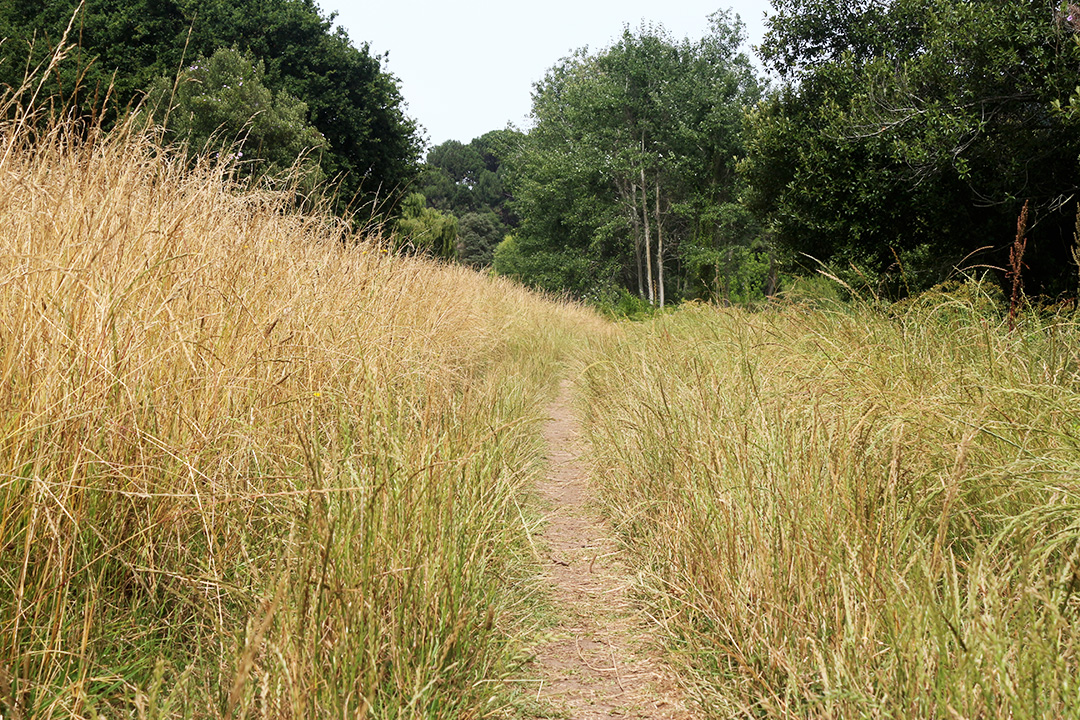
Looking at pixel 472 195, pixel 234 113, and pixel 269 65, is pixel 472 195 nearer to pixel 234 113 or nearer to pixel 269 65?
pixel 269 65

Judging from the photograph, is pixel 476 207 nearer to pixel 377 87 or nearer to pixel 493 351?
pixel 377 87

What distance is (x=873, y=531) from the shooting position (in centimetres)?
190

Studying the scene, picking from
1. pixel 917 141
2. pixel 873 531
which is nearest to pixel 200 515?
pixel 873 531

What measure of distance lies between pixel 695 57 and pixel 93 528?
1059 inches

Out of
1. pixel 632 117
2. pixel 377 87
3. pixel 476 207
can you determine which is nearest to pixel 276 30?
pixel 377 87

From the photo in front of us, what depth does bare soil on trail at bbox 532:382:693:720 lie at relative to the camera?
70.4 inches

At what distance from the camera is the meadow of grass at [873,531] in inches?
54.1

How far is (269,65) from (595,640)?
24.9 metres

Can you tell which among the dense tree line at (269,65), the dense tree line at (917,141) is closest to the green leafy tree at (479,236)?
the dense tree line at (269,65)

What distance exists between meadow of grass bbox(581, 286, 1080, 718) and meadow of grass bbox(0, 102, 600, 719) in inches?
24.9

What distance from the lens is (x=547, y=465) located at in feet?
13.8

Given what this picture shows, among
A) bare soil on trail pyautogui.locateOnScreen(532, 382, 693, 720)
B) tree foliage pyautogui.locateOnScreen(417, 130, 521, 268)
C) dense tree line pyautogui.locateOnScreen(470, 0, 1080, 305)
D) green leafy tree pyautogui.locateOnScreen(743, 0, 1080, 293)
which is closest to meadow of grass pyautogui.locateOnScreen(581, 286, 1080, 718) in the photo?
bare soil on trail pyautogui.locateOnScreen(532, 382, 693, 720)

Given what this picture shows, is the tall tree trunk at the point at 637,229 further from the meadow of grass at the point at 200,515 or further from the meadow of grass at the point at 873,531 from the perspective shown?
the meadow of grass at the point at 200,515

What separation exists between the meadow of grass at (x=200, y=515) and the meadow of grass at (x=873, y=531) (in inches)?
24.9
